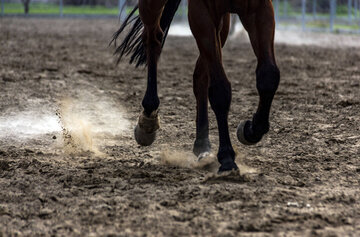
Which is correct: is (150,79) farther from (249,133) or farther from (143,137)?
(249,133)

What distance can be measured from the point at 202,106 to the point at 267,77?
0.89 meters

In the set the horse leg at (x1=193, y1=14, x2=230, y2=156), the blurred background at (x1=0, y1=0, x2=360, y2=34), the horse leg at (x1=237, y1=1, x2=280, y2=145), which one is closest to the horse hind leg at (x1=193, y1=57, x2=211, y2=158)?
the horse leg at (x1=193, y1=14, x2=230, y2=156)

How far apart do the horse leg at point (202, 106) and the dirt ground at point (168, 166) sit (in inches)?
6.8

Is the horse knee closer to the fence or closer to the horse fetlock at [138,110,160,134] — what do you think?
the horse fetlock at [138,110,160,134]

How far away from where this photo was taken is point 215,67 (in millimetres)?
3895

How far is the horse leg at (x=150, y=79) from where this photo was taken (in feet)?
15.8

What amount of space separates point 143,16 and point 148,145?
113 centimetres

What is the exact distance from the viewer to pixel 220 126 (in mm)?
3953

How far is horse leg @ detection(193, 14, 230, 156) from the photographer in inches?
178

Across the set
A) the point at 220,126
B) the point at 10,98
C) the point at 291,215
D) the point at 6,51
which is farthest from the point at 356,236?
the point at 6,51

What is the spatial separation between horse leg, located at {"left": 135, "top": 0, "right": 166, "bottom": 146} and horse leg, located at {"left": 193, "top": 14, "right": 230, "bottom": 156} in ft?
1.23

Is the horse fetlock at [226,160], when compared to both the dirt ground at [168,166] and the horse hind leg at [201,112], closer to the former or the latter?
Result: the dirt ground at [168,166]

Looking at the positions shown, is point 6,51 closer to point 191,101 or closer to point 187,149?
point 191,101

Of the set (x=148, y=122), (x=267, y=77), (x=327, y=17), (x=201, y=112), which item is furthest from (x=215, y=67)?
(x=327, y=17)
